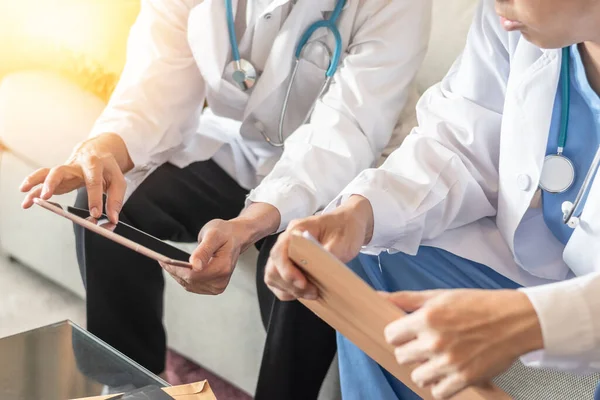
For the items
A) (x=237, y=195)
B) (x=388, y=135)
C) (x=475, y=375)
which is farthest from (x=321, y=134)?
(x=475, y=375)

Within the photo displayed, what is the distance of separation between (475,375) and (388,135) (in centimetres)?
65

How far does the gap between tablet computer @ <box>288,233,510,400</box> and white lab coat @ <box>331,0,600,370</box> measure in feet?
0.75

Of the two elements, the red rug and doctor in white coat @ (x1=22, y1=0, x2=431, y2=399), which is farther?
the red rug

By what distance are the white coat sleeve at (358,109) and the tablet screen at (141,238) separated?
0.53 ft

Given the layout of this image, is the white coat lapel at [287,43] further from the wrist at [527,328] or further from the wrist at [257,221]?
the wrist at [527,328]

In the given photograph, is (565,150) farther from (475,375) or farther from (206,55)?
(206,55)

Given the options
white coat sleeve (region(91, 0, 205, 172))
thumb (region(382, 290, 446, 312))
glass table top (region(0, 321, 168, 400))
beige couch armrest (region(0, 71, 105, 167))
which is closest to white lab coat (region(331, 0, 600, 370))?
thumb (region(382, 290, 446, 312))

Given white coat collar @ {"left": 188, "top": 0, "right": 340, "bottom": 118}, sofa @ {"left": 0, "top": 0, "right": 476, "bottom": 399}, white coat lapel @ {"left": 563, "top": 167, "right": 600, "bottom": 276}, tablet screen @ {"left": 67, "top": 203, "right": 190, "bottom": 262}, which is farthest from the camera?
sofa @ {"left": 0, "top": 0, "right": 476, "bottom": 399}

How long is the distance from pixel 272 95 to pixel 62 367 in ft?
1.83

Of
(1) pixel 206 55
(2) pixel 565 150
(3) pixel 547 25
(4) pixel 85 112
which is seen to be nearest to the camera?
(3) pixel 547 25

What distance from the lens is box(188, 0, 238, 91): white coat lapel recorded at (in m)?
1.29

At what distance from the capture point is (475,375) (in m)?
0.68

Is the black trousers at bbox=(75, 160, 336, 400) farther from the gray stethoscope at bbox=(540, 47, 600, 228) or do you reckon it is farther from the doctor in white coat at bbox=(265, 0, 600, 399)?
the gray stethoscope at bbox=(540, 47, 600, 228)

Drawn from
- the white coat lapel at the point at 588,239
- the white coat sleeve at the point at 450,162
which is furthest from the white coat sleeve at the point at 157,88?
the white coat lapel at the point at 588,239
